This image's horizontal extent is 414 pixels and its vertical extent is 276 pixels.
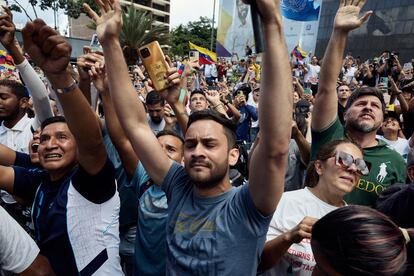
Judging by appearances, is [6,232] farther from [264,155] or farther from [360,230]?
[360,230]

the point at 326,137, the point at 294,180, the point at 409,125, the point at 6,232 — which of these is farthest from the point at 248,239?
the point at 409,125

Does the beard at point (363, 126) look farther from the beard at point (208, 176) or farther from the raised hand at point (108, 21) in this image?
the raised hand at point (108, 21)

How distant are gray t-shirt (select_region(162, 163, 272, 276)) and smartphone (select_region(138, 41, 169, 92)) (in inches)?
32.7

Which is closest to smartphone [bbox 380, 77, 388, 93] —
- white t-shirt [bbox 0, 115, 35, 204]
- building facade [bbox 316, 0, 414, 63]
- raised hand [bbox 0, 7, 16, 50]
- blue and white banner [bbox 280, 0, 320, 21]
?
blue and white banner [bbox 280, 0, 320, 21]

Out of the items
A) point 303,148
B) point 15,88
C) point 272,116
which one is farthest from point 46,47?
point 303,148

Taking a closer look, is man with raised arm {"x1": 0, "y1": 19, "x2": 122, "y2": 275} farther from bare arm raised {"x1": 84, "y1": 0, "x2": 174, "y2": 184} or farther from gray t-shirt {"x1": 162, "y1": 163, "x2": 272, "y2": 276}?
gray t-shirt {"x1": 162, "y1": 163, "x2": 272, "y2": 276}

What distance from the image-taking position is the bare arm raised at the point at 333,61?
2184 mm

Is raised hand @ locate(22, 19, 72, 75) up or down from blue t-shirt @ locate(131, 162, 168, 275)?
up

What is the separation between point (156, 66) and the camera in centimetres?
220

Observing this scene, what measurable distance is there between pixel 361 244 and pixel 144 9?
6001cm

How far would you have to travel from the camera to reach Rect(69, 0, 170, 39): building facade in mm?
57906

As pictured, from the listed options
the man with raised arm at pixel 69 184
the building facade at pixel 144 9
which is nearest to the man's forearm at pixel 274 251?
the man with raised arm at pixel 69 184

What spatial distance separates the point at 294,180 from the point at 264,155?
73.6 inches

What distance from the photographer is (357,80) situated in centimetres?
1183
